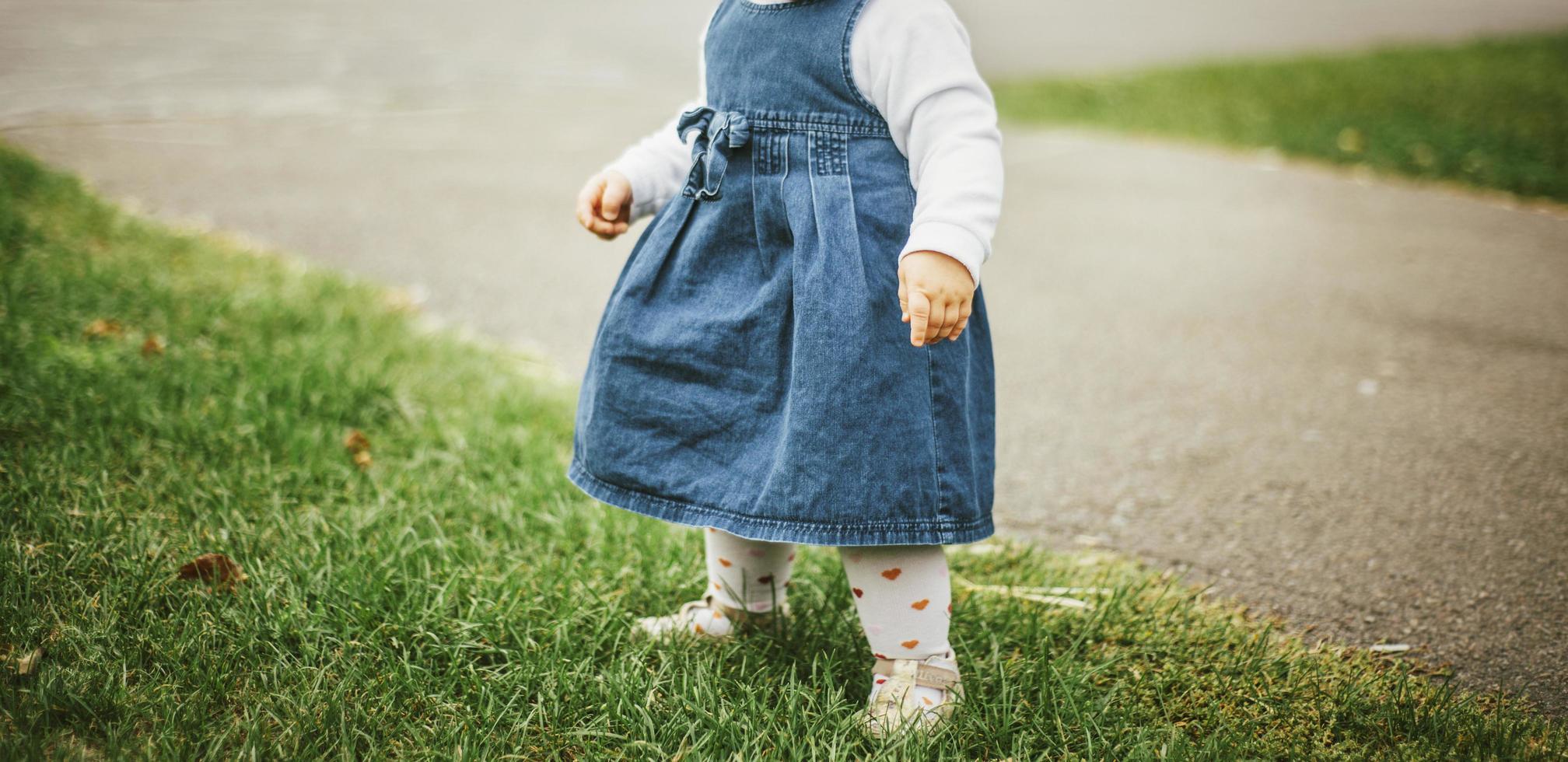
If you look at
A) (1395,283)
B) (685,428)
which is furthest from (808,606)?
(1395,283)

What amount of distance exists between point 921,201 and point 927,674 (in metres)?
0.71

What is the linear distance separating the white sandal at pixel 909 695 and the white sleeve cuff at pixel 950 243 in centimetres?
62

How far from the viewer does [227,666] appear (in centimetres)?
177

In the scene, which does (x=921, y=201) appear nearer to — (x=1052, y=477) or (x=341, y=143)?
(x=1052, y=477)

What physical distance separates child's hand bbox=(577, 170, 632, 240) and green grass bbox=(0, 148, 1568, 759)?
2.18ft

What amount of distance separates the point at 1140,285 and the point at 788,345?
3136 millimetres

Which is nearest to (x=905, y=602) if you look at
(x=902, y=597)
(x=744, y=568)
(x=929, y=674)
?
(x=902, y=597)

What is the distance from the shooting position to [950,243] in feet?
4.95

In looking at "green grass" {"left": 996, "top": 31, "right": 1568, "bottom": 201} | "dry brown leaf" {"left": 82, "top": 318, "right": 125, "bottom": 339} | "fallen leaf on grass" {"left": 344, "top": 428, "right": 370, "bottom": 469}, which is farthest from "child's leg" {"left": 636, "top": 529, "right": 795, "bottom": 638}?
"green grass" {"left": 996, "top": 31, "right": 1568, "bottom": 201}

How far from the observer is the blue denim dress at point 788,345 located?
158 centimetres

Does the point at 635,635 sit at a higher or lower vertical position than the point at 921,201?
lower

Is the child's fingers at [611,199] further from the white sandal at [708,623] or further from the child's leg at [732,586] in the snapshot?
the white sandal at [708,623]

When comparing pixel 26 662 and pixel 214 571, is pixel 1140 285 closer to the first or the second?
pixel 214 571

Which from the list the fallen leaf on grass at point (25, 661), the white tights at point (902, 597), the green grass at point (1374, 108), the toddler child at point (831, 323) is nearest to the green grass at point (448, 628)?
the fallen leaf on grass at point (25, 661)
